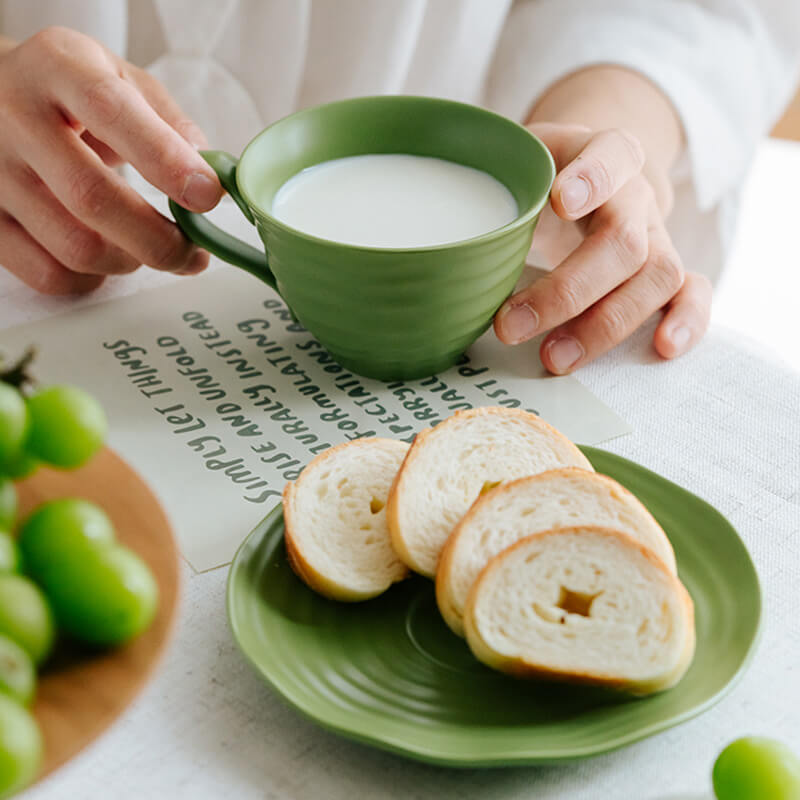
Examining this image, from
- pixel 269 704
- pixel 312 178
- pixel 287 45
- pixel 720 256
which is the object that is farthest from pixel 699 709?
pixel 720 256

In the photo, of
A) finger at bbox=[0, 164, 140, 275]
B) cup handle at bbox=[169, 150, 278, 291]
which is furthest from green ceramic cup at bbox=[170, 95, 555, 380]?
finger at bbox=[0, 164, 140, 275]

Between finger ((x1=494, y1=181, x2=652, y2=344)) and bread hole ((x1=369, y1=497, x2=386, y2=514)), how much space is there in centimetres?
25

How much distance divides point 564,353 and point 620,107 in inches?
19.5

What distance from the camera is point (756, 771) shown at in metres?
0.41

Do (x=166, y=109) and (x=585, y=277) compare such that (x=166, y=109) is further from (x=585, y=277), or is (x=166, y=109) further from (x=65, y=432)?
(x=65, y=432)

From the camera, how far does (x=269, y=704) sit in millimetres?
473

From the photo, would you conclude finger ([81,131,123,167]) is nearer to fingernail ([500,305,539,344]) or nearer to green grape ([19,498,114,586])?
fingernail ([500,305,539,344])

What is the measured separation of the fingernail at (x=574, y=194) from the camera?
0.71m

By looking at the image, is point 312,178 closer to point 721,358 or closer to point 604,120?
point 721,358

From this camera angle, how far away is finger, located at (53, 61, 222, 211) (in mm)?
676

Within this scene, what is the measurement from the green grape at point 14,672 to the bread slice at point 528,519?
22 centimetres

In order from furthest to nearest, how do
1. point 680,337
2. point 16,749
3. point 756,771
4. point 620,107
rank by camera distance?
point 620,107 < point 680,337 < point 756,771 < point 16,749

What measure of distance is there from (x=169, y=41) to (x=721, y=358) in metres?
0.71

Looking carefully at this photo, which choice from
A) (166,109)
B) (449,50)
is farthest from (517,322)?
(449,50)
